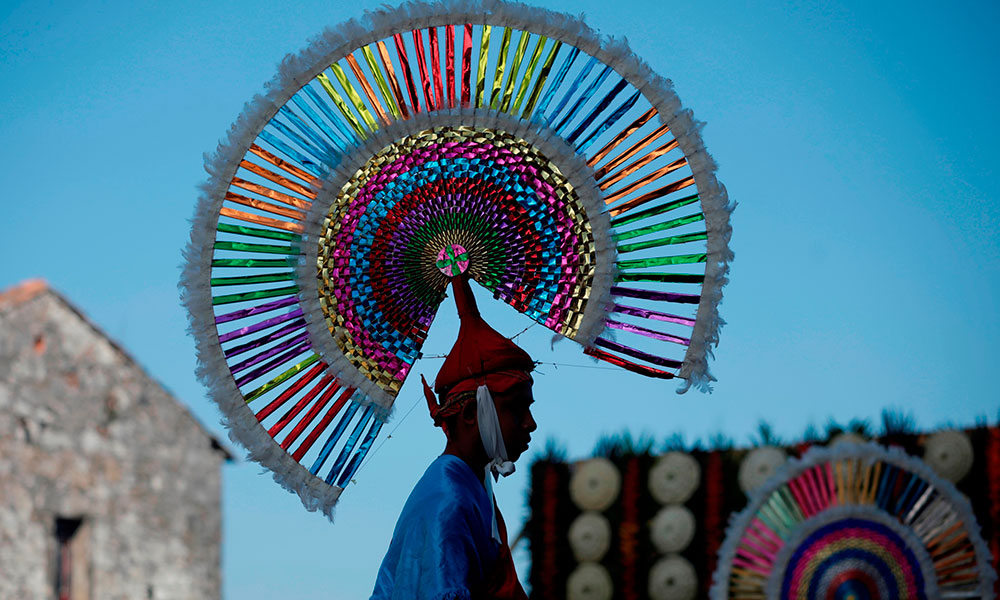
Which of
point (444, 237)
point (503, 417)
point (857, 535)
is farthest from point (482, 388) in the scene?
point (857, 535)

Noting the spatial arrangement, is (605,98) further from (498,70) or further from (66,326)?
(66,326)

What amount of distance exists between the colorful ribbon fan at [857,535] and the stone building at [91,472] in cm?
585

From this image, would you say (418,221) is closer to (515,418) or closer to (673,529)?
(515,418)

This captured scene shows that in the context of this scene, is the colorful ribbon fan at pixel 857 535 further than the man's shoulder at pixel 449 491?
Yes

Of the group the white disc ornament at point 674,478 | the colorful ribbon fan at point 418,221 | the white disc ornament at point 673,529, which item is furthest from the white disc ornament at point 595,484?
the colorful ribbon fan at point 418,221

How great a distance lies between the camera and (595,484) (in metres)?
7.34

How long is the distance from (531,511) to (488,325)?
4.44 m

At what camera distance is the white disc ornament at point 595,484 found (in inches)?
286

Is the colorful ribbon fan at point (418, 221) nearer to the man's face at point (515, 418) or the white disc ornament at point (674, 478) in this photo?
the man's face at point (515, 418)

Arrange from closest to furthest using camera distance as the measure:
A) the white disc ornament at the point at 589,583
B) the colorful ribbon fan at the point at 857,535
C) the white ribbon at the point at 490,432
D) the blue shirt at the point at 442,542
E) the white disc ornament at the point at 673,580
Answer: the blue shirt at the point at 442,542 < the white ribbon at the point at 490,432 < the colorful ribbon fan at the point at 857,535 < the white disc ornament at the point at 673,580 < the white disc ornament at the point at 589,583

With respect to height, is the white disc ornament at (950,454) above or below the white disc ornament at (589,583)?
above

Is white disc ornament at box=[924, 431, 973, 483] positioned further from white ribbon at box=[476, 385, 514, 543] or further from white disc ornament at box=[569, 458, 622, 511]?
white ribbon at box=[476, 385, 514, 543]

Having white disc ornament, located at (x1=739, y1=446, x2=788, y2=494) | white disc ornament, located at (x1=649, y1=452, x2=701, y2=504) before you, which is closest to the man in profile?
white disc ornament, located at (x1=739, y1=446, x2=788, y2=494)

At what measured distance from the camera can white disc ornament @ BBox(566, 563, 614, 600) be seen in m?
7.16
